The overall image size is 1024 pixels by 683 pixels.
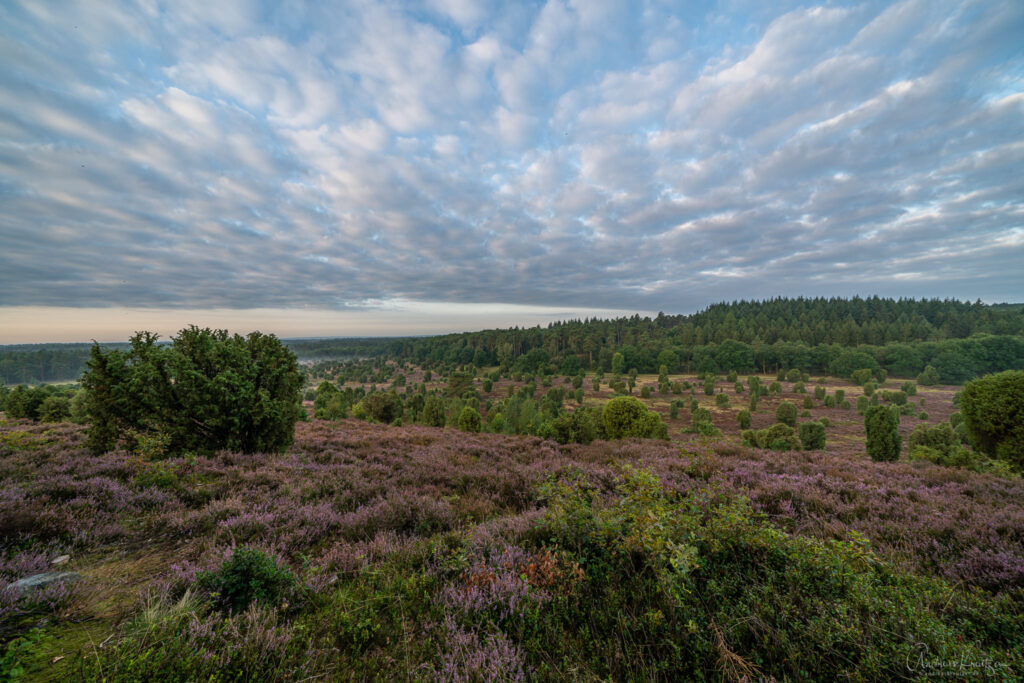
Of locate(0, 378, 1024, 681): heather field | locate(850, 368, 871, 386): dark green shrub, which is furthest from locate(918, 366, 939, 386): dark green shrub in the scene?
locate(0, 378, 1024, 681): heather field

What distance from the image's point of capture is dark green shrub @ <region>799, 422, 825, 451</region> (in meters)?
29.9

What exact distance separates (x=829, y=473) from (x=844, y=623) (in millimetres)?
9899

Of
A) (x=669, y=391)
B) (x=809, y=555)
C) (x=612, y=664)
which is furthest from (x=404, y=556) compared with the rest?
(x=669, y=391)

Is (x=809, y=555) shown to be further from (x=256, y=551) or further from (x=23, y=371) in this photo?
(x=23, y=371)

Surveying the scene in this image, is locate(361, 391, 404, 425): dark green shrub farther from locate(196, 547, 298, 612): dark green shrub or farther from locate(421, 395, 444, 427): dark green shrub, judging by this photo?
locate(196, 547, 298, 612): dark green shrub

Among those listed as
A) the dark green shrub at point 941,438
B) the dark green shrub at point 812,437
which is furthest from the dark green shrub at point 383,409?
the dark green shrub at point 941,438

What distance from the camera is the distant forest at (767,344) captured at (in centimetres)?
9350

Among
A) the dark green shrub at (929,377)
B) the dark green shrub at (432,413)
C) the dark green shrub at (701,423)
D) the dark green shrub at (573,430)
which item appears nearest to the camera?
the dark green shrub at (573,430)

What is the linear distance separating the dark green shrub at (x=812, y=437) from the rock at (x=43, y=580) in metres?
41.7

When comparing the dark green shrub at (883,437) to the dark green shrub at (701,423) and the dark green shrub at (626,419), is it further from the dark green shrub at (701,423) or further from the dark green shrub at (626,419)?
the dark green shrub at (701,423)

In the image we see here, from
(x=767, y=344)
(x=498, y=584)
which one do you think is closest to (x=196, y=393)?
(x=498, y=584)

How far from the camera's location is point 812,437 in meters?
30.1

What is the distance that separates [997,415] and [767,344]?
119m

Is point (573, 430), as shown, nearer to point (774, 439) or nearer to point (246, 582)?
point (246, 582)
